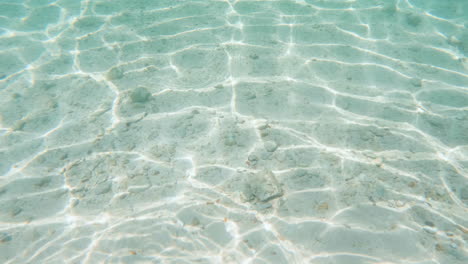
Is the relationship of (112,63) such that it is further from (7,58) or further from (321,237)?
(321,237)

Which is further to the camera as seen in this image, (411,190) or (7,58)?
(7,58)

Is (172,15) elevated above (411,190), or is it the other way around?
(172,15)

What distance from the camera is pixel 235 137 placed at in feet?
12.4

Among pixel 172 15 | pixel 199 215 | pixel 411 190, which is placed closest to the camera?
pixel 199 215

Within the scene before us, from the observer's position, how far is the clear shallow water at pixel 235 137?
108 inches

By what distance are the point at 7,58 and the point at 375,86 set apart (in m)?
7.11

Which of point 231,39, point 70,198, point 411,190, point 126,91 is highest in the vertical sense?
point 231,39

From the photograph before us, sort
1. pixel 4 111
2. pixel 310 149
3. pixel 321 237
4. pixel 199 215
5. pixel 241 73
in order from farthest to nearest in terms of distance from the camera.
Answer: pixel 241 73 < pixel 4 111 < pixel 310 149 < pixel 199 215 < pixel 321 237

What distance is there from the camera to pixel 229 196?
3.10 metres

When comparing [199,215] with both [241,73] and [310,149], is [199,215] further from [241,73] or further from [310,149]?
[241,73]

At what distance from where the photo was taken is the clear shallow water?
9.02ft

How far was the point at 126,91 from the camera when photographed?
185 inches

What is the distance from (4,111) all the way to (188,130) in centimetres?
319

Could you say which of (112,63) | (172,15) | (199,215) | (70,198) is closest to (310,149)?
(199,215)
